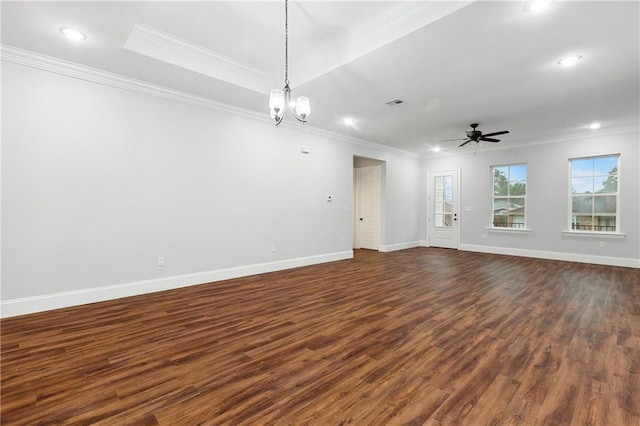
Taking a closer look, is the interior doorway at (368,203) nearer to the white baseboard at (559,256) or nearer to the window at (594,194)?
the white baseboard at (559,256)

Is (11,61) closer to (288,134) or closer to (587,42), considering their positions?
(288,134)

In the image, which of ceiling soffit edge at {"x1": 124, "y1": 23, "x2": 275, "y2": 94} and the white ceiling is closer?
the white ceiling

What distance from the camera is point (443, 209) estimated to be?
8.82m

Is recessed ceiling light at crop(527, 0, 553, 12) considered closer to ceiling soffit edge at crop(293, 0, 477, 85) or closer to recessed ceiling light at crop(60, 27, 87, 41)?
ceiling soffit edge at crop(293, 0, 477, 85)

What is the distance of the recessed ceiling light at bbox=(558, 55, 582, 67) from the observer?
3252 millimetres

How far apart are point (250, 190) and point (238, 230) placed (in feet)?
2.43

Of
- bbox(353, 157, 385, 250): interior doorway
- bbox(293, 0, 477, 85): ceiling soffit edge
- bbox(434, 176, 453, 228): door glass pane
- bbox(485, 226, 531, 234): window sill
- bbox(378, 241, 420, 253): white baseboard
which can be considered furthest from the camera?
bbox(434, 176, 453, 228): door glass pane

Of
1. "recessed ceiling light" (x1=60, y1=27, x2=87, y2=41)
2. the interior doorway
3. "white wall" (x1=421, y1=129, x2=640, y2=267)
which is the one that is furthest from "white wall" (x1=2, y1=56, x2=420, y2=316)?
"white wall" (x1=421, y1=129, x2=640, y2=267)

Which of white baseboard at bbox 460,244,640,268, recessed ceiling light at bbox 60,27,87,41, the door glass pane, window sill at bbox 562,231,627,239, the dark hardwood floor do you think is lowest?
the dark hardwood floor

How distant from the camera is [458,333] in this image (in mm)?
2768

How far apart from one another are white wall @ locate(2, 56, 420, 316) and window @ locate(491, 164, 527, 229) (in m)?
5.38

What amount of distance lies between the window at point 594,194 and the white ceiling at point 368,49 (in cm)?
184

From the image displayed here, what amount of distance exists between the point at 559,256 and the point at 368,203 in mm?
4725

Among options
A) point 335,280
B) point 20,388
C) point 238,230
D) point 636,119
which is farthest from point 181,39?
point 636,119
